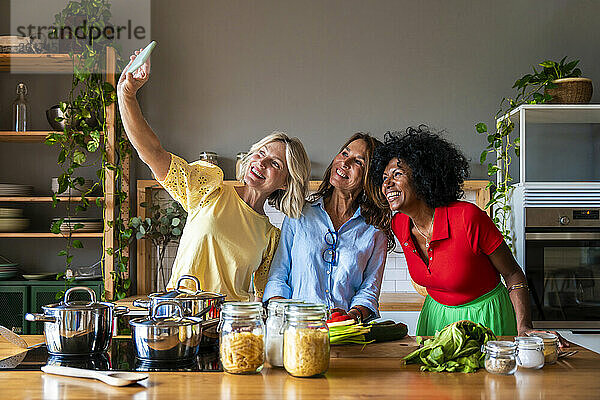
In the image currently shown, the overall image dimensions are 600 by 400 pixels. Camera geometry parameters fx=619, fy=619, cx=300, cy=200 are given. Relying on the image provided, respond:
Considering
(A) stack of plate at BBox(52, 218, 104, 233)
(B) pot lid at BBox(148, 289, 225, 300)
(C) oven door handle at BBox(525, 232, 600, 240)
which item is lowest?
(B) pot lid at BBox(148, 289, 225, 300)

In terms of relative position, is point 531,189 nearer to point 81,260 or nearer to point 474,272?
point 474,272

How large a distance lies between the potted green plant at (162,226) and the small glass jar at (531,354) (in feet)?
9.94

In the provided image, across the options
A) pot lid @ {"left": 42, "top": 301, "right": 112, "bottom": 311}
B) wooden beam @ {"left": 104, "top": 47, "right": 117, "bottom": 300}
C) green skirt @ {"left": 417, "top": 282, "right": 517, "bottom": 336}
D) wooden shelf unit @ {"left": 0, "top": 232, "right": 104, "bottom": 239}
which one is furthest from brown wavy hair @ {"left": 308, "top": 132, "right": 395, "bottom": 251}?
wooden shelf unit @ {"left": 0, "top": 232, "right": 104, "bottom": 239}

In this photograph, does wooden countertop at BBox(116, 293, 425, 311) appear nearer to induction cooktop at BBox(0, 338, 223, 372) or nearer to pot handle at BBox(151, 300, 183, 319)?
induction cooktop at BBox(0, 338, 223, 372)

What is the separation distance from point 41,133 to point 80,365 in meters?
2.96

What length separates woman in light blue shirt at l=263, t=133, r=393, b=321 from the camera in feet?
8.45

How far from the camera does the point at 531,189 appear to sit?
3945mm

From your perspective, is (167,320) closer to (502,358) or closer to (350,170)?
(502,358)

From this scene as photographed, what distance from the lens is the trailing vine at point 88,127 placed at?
4.20 metres

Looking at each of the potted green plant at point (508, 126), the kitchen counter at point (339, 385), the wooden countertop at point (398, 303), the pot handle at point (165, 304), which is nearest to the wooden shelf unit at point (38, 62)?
the wooden countertop at point (398, 303)

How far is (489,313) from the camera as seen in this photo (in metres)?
2.49

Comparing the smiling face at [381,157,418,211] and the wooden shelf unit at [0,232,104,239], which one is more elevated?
the smiling face at [381,157,418,211]

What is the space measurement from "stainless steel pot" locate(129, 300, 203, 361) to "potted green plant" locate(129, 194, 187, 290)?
268 cm

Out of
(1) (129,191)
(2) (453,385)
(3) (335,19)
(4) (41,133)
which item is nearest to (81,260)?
(1) (129,191)
